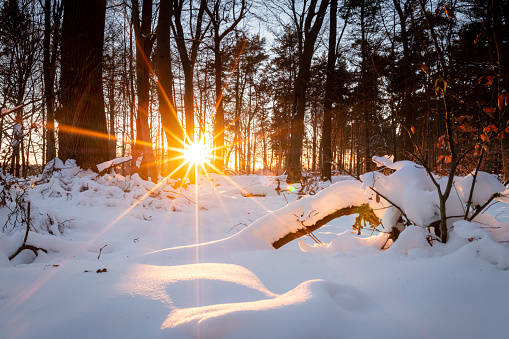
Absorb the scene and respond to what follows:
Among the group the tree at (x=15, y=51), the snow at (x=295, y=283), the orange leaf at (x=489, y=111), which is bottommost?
the snow at (x=295, y=283)

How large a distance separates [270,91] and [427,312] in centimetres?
1963

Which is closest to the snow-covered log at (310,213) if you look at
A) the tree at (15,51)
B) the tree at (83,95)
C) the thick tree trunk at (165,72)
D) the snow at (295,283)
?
the snow at (295,283)

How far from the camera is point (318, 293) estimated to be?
3.88ft

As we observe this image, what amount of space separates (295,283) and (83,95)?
5738mm

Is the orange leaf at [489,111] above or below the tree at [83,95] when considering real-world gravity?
below

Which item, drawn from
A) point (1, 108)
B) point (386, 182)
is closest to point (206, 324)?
→ point (386, 182)

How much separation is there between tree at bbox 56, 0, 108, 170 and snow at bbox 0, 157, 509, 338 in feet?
9.93

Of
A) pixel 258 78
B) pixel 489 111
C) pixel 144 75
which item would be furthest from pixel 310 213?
pixel 258 78

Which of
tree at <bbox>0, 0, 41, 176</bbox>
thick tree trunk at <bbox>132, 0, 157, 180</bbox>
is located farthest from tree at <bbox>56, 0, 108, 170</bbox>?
tree at <bbox>0, 0, 41, 176</bbox>

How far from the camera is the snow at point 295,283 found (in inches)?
40.8

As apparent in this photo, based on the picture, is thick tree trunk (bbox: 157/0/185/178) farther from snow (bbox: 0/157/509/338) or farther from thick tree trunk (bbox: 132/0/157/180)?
snow (bbox: 0/157/509/338)

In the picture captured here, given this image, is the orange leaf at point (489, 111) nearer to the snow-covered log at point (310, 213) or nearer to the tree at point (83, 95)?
the snow-covered log at point (310, 213)

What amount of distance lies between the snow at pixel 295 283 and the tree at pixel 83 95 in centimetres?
303

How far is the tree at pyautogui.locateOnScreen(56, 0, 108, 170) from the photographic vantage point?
527 centimetres
